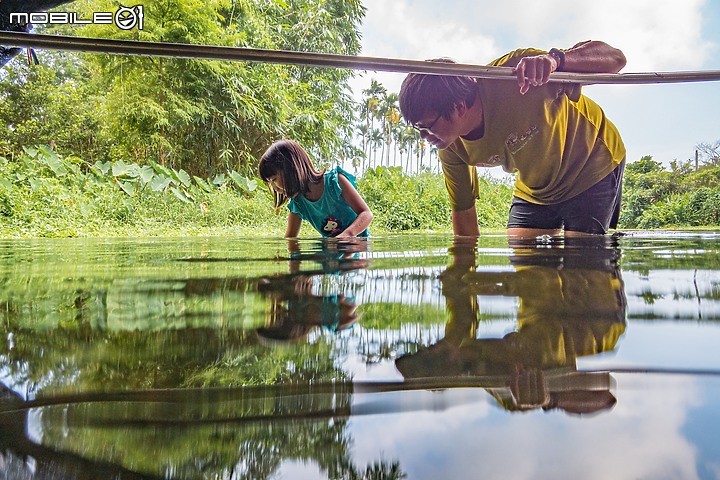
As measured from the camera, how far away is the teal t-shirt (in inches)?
103

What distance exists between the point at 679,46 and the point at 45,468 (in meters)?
48.5

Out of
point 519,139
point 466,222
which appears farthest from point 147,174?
point 519,139

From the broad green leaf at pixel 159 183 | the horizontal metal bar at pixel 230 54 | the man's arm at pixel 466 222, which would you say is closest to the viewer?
the horizontal metal bar at pixel 230 54

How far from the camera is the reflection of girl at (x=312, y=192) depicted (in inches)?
98.4

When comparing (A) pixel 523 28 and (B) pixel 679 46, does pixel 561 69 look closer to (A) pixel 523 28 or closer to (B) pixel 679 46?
(A) pixel 523 28

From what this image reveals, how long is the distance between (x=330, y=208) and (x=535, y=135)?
124 cm

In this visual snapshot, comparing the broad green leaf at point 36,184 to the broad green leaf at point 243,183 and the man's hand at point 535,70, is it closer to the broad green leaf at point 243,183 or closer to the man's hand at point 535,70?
the broad green leaf at point 243,183

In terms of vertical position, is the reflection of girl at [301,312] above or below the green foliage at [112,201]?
below

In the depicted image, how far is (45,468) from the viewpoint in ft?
0.74

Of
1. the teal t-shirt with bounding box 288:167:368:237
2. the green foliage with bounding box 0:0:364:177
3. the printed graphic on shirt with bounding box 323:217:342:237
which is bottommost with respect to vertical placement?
the printed graphic on shirt with bounding box 323:217:342:237

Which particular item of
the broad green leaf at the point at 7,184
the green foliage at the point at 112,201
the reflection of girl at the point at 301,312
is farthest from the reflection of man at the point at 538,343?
the broad green leaf at the point at 7,184

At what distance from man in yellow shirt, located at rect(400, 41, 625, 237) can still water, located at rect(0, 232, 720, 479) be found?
101 centimetres

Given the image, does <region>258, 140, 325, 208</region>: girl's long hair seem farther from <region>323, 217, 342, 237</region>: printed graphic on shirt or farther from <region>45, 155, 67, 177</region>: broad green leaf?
<region>45, 155, 67, 177</region>: broad green leaf

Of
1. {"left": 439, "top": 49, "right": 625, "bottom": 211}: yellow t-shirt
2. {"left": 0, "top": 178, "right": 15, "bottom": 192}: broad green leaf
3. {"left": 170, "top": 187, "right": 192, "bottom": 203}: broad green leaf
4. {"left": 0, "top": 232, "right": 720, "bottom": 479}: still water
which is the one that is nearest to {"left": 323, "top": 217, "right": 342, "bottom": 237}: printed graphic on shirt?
{"left": 439, "top": 49, "right": 625, "bottom": 211}: yellow t-shirt
